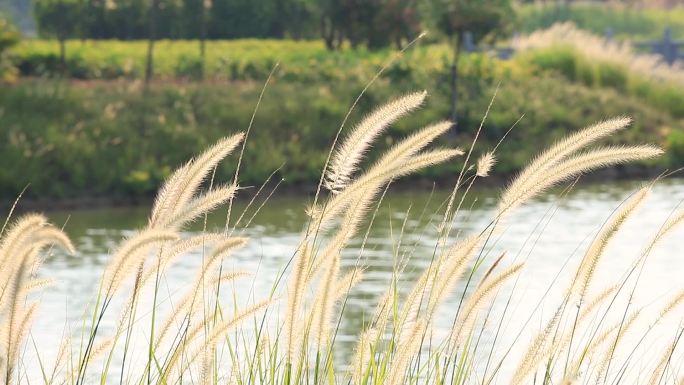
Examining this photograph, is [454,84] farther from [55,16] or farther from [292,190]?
[55,16]

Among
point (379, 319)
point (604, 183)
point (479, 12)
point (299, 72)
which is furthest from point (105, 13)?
point (379, 319)

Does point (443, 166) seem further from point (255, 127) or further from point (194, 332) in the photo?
point (194, 332)

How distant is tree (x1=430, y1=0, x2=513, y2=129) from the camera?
68.1 ft

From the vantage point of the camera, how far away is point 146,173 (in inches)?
664

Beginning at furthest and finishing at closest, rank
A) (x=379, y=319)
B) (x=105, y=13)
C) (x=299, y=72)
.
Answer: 1. (x=105, y=13)
2. (x=299, y=72)
3. (x=379, y=319)

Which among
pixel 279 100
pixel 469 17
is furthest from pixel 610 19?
pixel 279 100

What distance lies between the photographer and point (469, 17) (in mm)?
20828

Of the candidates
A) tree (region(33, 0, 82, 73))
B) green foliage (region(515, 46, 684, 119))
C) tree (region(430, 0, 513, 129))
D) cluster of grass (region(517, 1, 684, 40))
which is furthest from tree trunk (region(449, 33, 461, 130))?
cluster of grass (region(517, 1, 684, 40))

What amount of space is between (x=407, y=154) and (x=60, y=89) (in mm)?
15969

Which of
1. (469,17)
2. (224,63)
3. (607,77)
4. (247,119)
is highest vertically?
(469,17)

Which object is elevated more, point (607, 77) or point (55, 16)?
point (607, 77)

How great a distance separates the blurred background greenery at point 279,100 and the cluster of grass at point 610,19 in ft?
55.4

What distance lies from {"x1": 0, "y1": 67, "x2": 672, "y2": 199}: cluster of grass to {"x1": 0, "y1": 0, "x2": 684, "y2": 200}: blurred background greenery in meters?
0.02

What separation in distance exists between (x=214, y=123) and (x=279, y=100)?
4.05 feet
